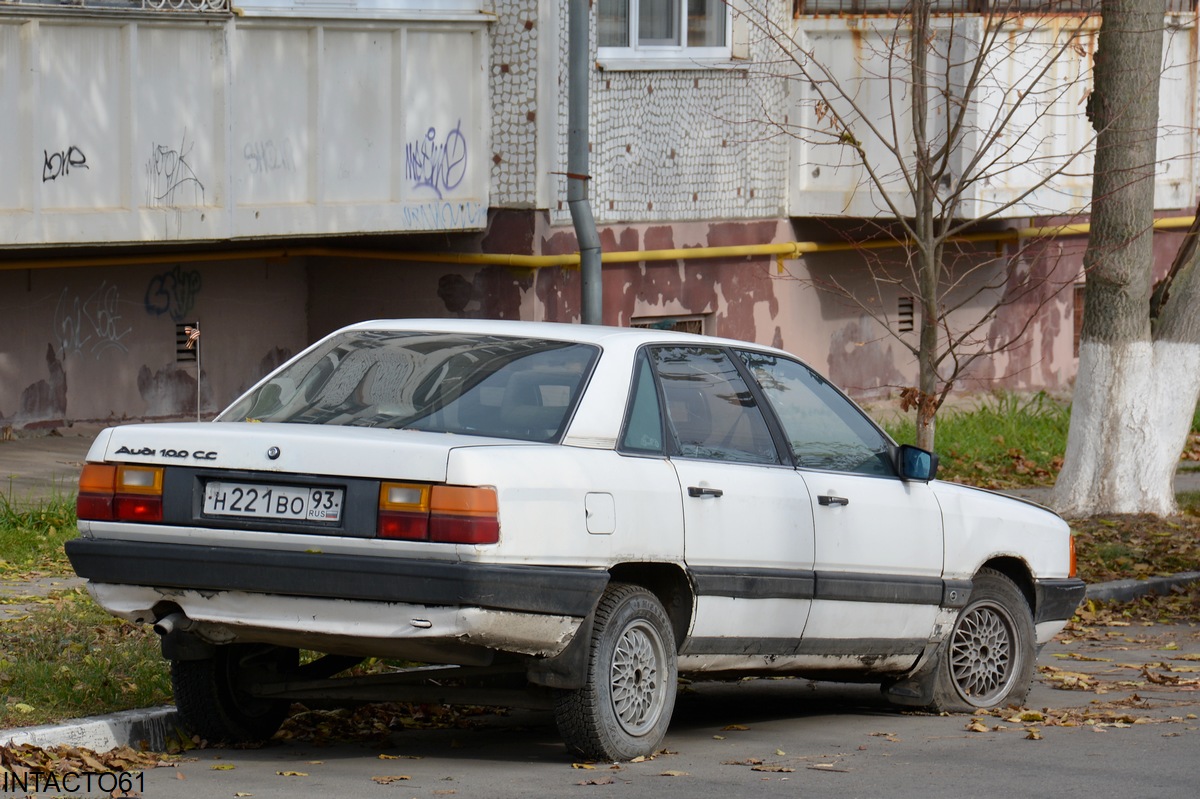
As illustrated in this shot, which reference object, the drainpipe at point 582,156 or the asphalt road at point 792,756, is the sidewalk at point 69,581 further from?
the drainpipe at point 582,156

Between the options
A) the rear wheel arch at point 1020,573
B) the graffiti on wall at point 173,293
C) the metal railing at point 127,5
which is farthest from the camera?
the graffiti on wall at point 173,293

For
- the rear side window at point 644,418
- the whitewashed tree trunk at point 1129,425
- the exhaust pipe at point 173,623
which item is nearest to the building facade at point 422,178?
the whitewashed tree trunk at point 1129,425

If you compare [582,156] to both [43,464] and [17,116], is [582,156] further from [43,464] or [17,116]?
[43,464]

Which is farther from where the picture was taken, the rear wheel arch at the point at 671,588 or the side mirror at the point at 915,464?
the side mirror at the point at 915,464

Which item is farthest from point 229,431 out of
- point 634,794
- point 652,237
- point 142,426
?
point 652,237

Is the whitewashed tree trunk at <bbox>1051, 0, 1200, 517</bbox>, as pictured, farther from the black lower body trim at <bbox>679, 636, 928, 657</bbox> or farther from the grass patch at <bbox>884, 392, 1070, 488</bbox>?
the black lower body trim at <bbox>679, 636, 928, 657</bbox>

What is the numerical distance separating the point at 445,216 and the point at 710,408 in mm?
9461

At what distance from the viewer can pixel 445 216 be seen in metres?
16.1

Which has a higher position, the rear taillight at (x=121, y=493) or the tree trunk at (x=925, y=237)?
the tree trunk at (x=925, y=237)

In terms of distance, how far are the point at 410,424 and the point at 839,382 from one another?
1319cm

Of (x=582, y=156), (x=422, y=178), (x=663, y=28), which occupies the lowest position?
(x=582, y=156)

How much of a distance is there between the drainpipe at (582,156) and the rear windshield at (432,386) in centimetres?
436

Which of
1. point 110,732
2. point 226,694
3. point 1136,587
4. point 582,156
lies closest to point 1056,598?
point 1136,587

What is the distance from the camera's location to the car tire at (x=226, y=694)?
6.80m
